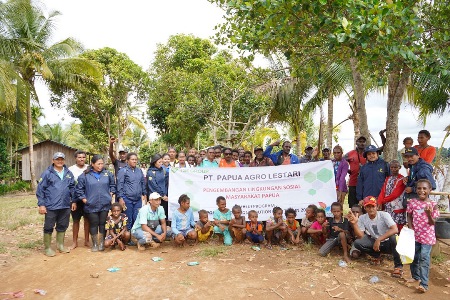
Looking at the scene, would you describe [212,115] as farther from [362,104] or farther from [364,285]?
[364,285]

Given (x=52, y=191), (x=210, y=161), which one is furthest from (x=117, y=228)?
(x=210, y=161)

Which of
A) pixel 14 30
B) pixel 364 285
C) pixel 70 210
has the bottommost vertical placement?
pixel 364 285

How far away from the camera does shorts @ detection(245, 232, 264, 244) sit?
21.9 ft

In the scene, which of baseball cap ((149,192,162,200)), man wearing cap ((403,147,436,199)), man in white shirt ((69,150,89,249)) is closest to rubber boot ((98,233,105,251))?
man in white shirt ((69,150,89,249))

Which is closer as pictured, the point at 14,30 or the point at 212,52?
the point at 14,30

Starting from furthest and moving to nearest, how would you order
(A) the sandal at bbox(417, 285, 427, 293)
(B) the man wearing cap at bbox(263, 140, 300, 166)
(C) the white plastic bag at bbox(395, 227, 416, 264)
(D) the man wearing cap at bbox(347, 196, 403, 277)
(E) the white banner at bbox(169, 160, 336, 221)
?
(B) the man wearing cap at bbox(263, 140, 300, 166), (E) the white banner at bbox(169, 160, 336, 221), (D) the man wearing cap at bbox(347, 196, 403, 277), (C) the white plastic bag at bbox(395, 227, 416, 264), (A) the sandal at bbox(417, 285, 427, 293)

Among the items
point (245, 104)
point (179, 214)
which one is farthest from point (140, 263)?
point (245, 104)

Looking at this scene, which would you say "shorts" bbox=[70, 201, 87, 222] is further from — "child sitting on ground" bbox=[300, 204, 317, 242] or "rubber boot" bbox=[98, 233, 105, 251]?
"child sitting on ground" bbox=[300, 204, 317, 242]

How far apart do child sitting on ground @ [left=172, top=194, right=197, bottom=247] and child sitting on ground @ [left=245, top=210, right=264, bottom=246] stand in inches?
38.9

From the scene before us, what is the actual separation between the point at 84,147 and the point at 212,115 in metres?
21.0

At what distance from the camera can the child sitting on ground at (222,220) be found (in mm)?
6758

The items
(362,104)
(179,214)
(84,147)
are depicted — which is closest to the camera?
(179,214)

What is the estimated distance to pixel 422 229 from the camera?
191 inches

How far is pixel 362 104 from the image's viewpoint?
341 inches
